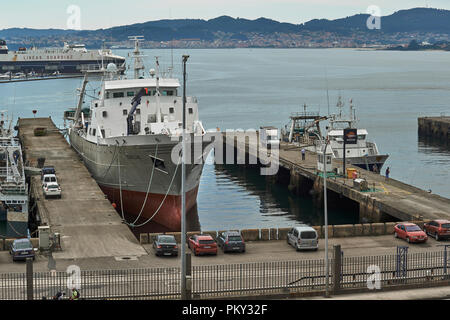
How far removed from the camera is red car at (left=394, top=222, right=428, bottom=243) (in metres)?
39.8

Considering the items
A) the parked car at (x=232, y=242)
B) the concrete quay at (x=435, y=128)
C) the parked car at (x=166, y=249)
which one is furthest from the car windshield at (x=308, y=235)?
the concrete quay at (x=435, y=128)

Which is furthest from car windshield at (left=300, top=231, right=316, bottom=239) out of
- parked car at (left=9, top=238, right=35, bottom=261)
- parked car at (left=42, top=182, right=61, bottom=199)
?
parked car at (left=42, top=182, right=61, bottom=199)

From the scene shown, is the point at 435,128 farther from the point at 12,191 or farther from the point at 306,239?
the point at 306,239

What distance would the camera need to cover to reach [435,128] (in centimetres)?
11562

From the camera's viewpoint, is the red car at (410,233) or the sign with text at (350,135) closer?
the red car at (410,233)

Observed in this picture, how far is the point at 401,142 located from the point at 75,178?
210ft

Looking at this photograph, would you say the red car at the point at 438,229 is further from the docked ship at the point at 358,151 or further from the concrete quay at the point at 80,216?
the docked ship at the point at 358,151

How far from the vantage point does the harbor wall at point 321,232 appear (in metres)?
40.4

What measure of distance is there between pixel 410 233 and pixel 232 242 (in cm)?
976

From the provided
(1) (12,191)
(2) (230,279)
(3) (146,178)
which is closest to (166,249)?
(2) (230,279)

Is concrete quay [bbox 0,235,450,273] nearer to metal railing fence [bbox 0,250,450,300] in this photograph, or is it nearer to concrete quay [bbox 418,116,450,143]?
metal railing fence [bbox 0,250,450,300]

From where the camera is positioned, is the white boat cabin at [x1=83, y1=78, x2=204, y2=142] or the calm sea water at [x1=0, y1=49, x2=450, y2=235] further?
the calm sea water at [x1=0, y1=49, x2=450, y2=235]

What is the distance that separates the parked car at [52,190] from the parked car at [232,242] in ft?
54.1
